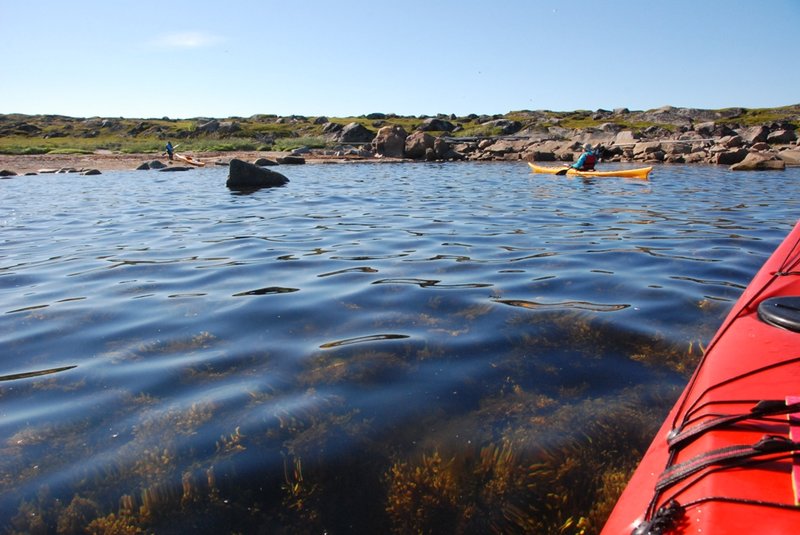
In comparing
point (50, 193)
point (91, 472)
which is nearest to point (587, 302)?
point (91, 472)

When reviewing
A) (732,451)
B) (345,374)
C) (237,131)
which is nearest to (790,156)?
(345,374)

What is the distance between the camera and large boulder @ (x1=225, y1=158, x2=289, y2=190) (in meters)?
19.2

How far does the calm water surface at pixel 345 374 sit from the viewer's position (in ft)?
8.82

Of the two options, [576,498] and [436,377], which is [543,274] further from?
[576,498]

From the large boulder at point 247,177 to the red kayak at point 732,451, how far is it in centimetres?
1834

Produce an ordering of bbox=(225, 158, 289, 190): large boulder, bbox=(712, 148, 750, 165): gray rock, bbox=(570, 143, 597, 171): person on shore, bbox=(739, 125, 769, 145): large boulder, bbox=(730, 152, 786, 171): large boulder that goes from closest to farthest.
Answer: bbox=(225, 158, 289, 190): large boulder → bbox=(570, 143, 597, 171): person on shore → bbox=(730, 152, 786, 171): large boulder → bbox=(712, 148, 750, 165): gray rock → bbox=(739, 125, 769, 145): large boulder

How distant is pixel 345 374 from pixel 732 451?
2.62m

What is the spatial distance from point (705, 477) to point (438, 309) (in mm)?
3624

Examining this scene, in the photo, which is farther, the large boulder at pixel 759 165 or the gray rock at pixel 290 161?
the gray rock at pixel 290 161

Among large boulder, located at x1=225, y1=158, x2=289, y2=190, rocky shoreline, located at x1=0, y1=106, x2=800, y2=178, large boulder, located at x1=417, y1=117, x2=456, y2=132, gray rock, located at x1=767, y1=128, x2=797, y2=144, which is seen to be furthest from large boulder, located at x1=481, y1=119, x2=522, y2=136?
large boulder, located at x1=225, y1=158, x2=289, y2=190

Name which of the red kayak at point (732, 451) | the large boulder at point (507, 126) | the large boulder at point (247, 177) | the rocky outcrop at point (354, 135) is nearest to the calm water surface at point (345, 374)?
the red kayak at point (732, 451)

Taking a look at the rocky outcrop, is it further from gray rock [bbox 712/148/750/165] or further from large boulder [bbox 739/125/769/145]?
large boulder [bbox 739/125/769/145]

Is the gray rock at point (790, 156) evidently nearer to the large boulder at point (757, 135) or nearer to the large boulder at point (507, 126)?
the large boulder at point (757, 135)

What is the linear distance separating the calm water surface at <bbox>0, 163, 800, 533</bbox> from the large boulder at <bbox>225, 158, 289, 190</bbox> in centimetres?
1030
